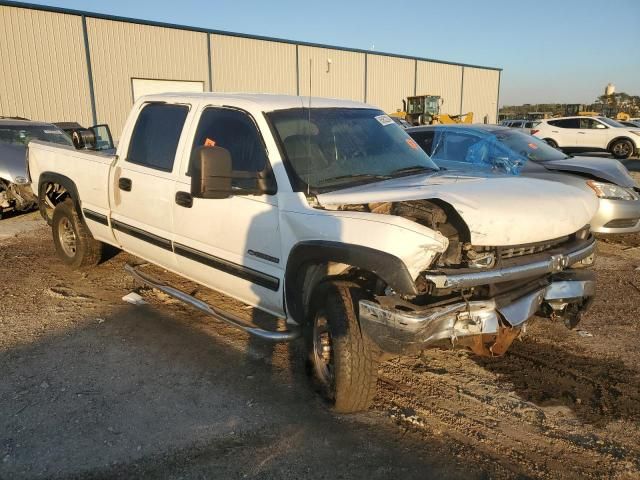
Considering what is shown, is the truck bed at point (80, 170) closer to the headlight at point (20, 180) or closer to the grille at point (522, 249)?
the headlight at point (20, 180)

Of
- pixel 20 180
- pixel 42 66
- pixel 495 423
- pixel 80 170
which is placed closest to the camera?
pixel 495 423

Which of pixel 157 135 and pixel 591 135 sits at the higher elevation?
pixel 157 135

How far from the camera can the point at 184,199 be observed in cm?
414

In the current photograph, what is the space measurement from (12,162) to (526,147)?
8.62 m

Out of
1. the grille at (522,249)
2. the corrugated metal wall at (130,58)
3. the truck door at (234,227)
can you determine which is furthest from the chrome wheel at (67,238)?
the corrugated metal wall at (130,58)

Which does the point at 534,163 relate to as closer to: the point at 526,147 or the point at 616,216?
the point at 526,147

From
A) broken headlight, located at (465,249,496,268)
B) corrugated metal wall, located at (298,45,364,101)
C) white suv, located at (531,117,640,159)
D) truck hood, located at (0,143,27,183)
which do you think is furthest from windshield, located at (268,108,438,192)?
corrugated metal wall, located at (298,45,364,101)

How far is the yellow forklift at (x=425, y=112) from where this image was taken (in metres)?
26.5

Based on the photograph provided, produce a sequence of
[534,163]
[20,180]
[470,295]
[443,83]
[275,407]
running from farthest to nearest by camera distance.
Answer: [443,83] → [20,180] → [534,163] → [275,407] → [470,295]

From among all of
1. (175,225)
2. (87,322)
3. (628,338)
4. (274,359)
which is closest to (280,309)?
(274,359)

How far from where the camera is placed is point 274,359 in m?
4.09

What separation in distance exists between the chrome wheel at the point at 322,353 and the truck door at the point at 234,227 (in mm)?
355

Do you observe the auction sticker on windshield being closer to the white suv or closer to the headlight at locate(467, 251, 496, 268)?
the headlight at locate(467, 251, 496, 268)

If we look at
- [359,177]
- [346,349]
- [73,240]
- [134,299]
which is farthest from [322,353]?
[73,240]
